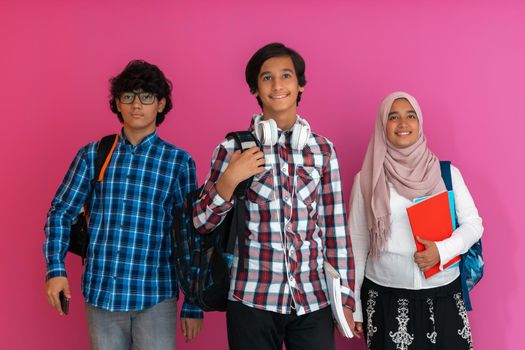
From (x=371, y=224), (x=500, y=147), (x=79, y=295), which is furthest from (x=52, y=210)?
(x=500, y=147)

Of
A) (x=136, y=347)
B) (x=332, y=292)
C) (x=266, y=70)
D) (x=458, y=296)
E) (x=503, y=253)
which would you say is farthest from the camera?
(x=503, y=253)

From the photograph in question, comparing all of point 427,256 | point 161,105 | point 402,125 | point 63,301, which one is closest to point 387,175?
point 402,125

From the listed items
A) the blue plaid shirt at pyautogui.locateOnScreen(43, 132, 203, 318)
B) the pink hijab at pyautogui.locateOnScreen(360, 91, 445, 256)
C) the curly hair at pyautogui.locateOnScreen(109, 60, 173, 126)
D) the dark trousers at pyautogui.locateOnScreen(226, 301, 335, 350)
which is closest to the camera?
the dark trousers at pyautogui.locateOnScreen(226, 301, 335, 350)

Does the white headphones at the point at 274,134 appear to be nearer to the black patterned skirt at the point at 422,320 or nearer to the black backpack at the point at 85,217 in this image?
the black backpack at the point at 85,217

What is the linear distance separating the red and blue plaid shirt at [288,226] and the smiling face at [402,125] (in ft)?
1.79

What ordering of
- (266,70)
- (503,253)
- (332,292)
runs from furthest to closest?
(503,253) → (266,70) → (332,292)

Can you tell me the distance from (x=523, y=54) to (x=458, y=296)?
1.38m

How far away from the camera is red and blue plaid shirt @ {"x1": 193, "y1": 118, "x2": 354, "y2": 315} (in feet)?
6.21

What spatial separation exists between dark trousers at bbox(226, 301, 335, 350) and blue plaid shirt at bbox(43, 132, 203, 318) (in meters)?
0.38

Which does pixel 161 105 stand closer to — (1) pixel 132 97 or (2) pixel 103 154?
(1) pixel 132 97

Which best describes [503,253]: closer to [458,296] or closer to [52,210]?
[458,296]

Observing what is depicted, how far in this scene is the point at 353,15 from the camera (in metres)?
3.03

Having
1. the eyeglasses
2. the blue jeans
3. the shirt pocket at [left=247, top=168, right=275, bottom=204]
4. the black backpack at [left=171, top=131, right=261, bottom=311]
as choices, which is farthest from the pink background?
the shirt pocket at [left=247, top=168, right=275, bottom=204]

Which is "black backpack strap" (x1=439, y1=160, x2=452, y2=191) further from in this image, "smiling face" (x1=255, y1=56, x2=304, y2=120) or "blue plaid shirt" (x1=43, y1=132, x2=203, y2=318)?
"blue plaid shirt" (x1=43, y1=132, x2=203, y2=318)
